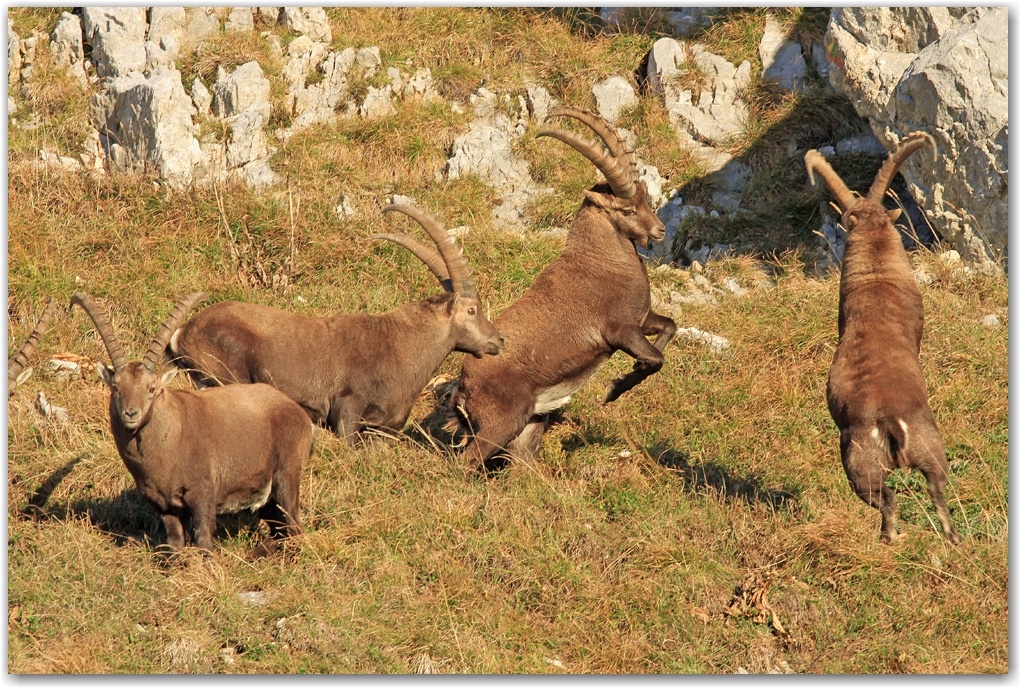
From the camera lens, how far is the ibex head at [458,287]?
901 centimetres

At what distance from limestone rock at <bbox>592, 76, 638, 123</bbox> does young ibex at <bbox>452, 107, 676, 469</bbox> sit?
520 cm

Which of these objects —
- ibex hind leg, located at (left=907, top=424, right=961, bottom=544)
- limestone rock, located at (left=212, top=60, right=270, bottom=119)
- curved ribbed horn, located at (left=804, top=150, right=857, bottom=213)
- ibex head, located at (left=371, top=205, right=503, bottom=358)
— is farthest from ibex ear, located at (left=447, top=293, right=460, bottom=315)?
limestone rock, located at (left=212, top=60, right=270, bottom=119)

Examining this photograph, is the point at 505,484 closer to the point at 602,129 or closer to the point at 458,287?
the point at 458,287

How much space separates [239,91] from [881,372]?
9.27 metres

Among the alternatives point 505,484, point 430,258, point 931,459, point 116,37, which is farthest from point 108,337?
point 116,37

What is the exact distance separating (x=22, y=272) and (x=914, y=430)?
333 inches

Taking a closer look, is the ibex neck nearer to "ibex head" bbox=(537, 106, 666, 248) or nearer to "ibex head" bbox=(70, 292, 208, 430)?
"ibex head" bbox=(537, 106, 666, 248)

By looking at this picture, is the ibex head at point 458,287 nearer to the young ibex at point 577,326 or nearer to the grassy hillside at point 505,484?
the young ibex at point 577,326

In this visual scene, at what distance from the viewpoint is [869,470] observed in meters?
6.74

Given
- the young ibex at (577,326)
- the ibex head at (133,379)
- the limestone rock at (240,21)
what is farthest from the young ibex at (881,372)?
the limestone rock at (240,21)

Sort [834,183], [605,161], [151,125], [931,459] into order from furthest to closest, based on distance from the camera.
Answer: [151,125] < [605,161] < [834,183] < [931,459]

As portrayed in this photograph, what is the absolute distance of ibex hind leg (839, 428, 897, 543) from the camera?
6.74 m

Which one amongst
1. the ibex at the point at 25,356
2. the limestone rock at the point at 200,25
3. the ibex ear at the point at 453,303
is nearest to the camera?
the ibex at the point at 25,356

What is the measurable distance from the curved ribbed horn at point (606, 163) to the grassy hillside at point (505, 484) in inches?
75.7
